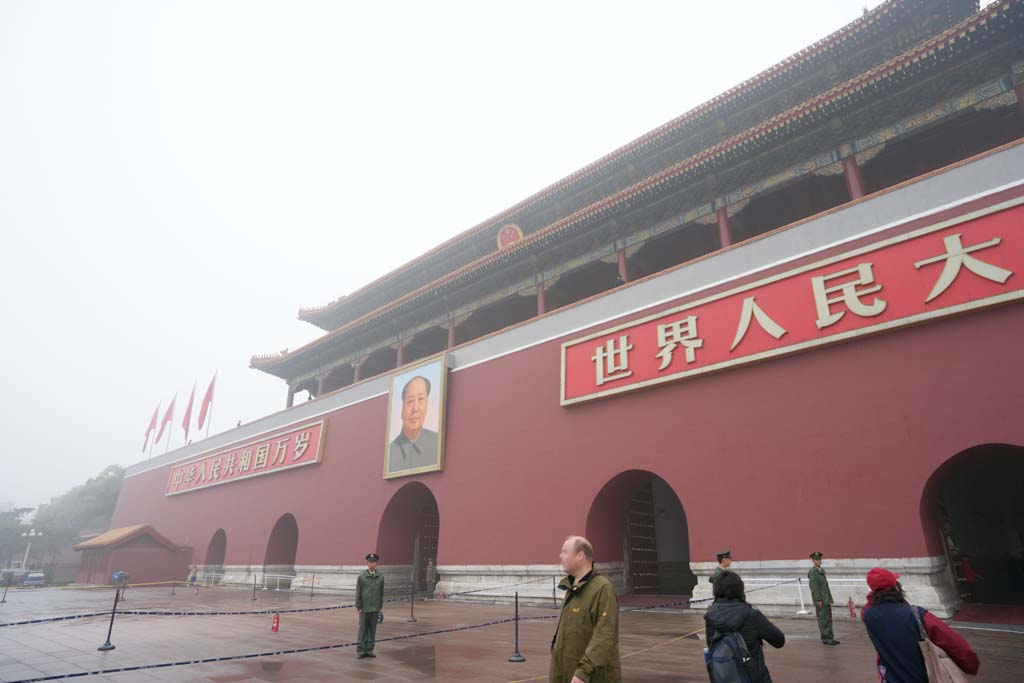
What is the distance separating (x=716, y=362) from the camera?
9016 millimetres

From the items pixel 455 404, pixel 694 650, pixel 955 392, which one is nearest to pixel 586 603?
pixel 694 650

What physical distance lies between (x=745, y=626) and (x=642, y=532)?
8973 millimetres

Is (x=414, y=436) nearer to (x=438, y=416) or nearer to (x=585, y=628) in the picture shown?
(x=438, y=416)

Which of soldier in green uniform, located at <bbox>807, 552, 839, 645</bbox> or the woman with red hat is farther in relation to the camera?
soldier in green uniform, located at <bbox>807, 552, 839, 645</bbox>

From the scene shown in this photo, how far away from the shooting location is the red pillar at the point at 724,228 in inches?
416

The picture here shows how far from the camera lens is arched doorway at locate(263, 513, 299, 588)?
57.2 feet

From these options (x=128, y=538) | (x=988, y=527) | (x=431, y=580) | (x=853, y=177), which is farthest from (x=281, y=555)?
(x=853, y=177)

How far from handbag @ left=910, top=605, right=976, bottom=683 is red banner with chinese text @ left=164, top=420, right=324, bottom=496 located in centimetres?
1580

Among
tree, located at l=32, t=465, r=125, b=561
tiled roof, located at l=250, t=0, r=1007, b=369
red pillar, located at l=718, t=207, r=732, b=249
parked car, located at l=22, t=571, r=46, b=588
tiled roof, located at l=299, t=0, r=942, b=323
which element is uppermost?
tiled roof, located at l=299, t=0, r=942, b=323

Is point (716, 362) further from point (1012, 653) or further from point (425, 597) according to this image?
point (425, 597)

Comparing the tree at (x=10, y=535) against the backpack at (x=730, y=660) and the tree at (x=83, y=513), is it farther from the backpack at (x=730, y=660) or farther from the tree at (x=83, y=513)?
the backpack at (x=730, y=660)

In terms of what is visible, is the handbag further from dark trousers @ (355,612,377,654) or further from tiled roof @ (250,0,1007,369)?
tiled roof @ (250,0,1007,369)

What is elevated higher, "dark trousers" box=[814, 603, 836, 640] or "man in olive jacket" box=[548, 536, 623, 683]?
"man in olive jacket" box=[548, 536, 623, 683]

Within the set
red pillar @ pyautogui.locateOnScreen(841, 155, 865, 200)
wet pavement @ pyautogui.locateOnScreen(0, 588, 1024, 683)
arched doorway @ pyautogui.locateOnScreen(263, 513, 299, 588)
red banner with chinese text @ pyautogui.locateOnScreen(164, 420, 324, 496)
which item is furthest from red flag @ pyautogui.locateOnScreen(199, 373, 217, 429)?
red pillar @ pyautogui.locateOnScreen(841, 155, 865, 200)
